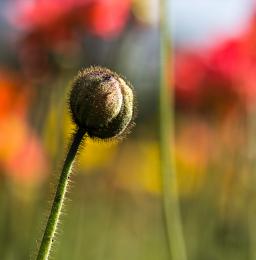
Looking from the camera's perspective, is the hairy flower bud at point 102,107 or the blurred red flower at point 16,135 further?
the blurred red flower at point 16,135

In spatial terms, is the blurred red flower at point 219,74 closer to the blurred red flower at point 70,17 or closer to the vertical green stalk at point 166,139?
the blurred red flower at point 70,17

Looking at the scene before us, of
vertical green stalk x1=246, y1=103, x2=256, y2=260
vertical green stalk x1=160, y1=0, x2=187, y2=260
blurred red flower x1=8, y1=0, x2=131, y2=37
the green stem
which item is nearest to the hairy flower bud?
the green stem

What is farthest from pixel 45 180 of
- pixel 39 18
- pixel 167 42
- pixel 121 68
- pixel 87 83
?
pixel 87 83

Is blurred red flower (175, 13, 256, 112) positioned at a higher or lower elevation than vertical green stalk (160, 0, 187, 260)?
higher

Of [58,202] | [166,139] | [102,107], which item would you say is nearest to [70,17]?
[166,139]

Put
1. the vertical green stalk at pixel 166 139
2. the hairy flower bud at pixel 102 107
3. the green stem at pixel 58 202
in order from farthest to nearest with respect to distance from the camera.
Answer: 1. the vertical green stalk at pixel 166 139
2. the hairy flower bud at pixel 102 107
3. the green stem at pixel 58 202

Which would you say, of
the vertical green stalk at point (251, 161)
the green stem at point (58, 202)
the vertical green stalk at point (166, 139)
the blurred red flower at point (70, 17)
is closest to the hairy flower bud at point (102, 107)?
the green stem at point (58, 202)

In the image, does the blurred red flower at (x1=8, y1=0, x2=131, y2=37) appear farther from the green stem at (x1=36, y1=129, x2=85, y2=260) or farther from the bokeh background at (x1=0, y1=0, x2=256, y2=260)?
the green stem at (x1=36, y1=129, x2=85, y2=260)
